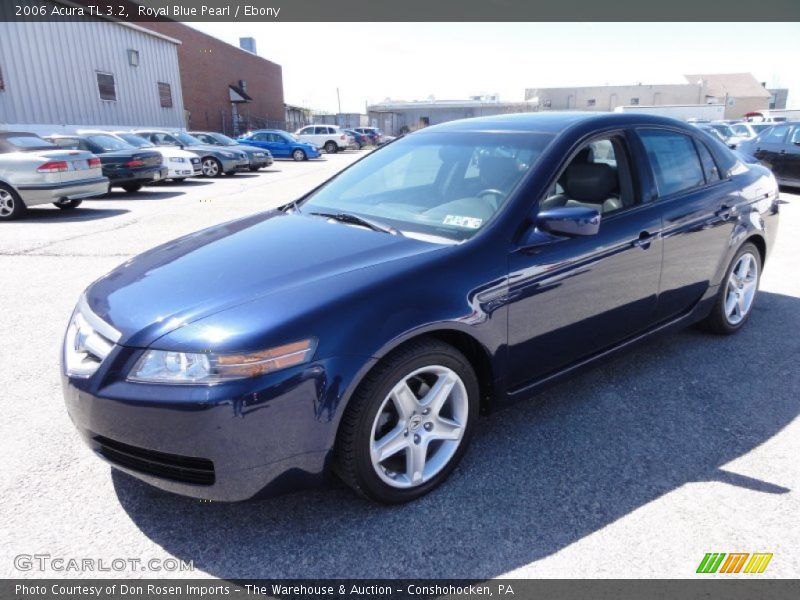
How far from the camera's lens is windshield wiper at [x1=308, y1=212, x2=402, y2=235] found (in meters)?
2.91

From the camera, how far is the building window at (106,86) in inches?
891

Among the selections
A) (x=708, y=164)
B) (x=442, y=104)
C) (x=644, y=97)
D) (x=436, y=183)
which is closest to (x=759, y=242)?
(x=708, y=164)

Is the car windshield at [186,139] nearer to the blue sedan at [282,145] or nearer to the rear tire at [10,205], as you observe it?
the blue sedan at [282,145]

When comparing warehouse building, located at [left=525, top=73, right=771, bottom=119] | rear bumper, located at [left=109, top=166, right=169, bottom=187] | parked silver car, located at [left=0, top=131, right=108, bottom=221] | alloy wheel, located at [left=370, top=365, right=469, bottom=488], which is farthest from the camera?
warehouse building, located at [left=525, top=73, right=771, bottom=119]

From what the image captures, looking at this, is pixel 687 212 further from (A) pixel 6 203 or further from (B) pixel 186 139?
(B) pixel 186 139

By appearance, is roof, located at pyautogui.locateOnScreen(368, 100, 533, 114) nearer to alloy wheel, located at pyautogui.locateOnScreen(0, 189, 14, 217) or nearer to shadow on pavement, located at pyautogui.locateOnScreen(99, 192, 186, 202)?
shadow on pavement, located at pyautogui.locateOnScreen(99, 192, 186, 202)

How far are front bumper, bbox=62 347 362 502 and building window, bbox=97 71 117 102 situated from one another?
24362mm

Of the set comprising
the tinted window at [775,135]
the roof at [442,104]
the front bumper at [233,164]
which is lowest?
the front bumper at [233,164]

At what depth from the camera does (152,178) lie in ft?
45.3

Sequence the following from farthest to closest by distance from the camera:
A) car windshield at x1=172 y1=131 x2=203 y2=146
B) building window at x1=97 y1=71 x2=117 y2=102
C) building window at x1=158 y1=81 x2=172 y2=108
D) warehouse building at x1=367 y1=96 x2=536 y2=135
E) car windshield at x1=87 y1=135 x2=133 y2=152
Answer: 1. warehouse building at x1=367 y1=96 x2=536 y2=135
2. building window at x1=158 y1=81 x2=172 y2=108
3. building window at x1=97 y1=71 x2=117 y2=102
4. car windshield at x1=172 y1=131 x2=203 y2=146
5. car windshield at x1=87 y1=135 x2=133 y2=152

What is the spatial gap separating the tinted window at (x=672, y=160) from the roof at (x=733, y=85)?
79538 mm

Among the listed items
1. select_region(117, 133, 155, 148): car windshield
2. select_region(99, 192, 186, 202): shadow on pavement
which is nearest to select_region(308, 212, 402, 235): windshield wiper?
select_region(99, 192, 186, 202): shadow on pavement

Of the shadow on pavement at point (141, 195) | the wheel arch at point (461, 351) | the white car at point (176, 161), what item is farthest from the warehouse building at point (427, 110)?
the wheel arch at point (461, 351)

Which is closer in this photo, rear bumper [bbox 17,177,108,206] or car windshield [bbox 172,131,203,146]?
rear bumper [bbox 17,177,108,206]
